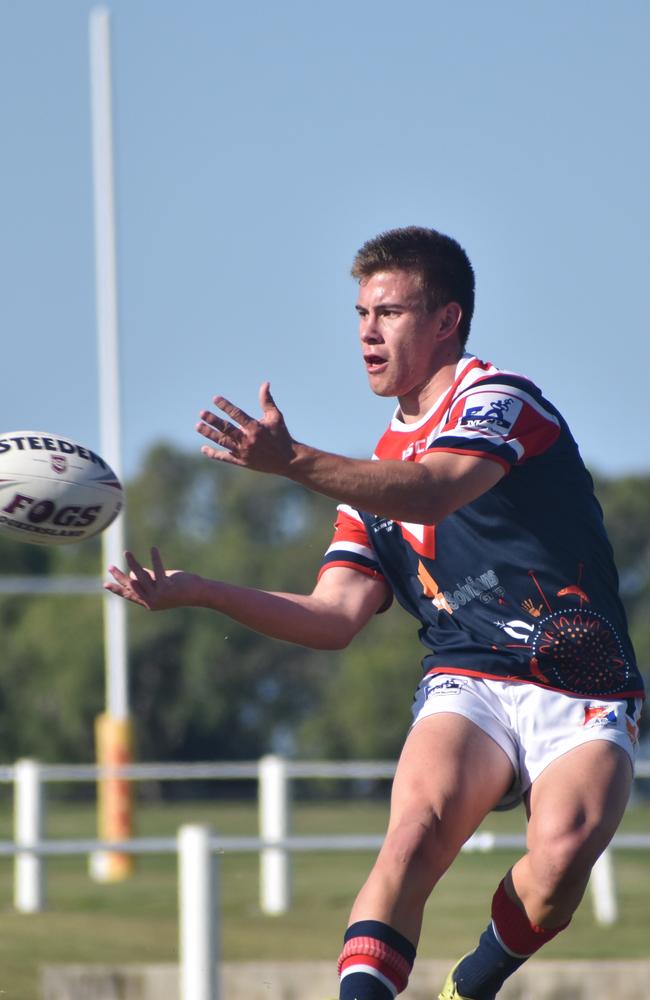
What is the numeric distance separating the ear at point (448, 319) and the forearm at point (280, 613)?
0.87 meters

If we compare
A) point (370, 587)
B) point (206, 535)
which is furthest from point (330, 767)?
point (206, 535)

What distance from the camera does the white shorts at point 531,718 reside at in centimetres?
485

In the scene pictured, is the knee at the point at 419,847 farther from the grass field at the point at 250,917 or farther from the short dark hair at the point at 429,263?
the grass field at the point at 250,917

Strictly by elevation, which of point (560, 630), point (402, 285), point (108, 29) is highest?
point (108, 29)

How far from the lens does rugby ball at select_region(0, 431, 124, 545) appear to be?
5.48 metres

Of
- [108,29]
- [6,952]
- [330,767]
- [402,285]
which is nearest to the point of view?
[402,285]

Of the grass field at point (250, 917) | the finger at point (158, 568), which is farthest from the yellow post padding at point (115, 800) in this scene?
the finger at point (158, 568)

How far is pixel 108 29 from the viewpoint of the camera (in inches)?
700

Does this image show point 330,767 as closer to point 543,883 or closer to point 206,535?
point 543,883

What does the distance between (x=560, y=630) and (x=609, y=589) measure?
228 millimetres

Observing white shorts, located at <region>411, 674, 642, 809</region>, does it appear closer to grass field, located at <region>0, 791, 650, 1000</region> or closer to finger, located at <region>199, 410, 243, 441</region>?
finger, located at <region>199, 410, 243, 441</region>

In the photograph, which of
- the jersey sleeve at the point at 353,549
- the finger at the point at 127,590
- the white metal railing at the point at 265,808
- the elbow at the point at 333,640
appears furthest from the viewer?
the white metal railing at the point at 265,808

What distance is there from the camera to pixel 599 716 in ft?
16.0

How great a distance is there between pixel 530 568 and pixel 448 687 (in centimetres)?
42
